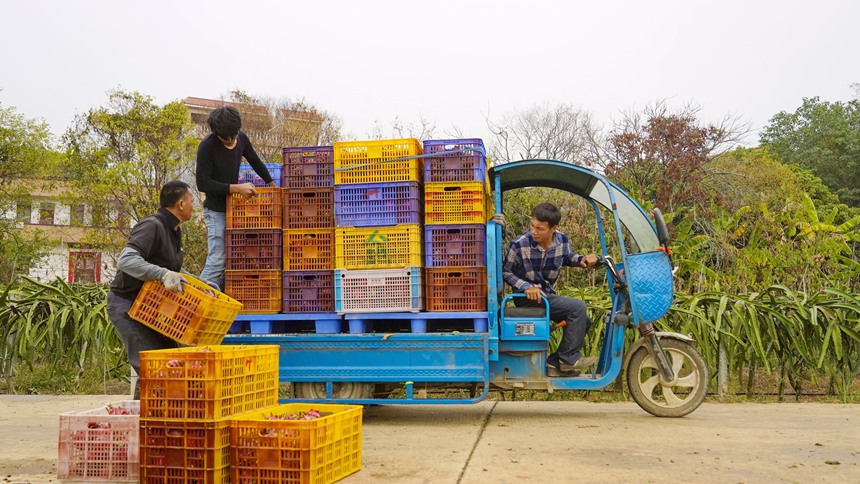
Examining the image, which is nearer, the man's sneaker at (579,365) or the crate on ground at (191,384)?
the crate on ground at (191,384)

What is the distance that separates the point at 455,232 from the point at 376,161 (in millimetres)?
859

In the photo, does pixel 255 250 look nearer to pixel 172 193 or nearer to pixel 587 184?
pixel 172 193

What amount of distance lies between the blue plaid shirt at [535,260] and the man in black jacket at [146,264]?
9.12 ft

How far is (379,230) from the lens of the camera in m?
6.25

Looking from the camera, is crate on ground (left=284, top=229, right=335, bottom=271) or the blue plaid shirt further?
the blue plaid shirt

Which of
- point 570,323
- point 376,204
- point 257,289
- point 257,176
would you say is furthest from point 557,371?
point 257,176

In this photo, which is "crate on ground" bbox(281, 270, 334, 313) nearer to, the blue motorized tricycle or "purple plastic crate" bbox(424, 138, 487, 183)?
the blue motorized tricycle

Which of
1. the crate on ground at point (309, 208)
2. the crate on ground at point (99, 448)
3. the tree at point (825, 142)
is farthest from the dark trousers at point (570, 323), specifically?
the tree at point (825, 142)

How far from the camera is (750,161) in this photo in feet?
92.6

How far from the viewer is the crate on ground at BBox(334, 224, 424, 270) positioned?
20.4 feet

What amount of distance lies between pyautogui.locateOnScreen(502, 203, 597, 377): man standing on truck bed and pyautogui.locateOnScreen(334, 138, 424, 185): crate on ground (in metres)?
1.17

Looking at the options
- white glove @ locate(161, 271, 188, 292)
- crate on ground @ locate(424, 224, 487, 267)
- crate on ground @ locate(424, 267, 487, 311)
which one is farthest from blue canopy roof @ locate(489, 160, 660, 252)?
white glove @ locate(161, 271, 188, 292)

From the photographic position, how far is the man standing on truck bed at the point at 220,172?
6.20m

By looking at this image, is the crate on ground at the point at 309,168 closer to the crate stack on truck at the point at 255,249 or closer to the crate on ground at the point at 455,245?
the crate stack on truck at the point at 255,249
